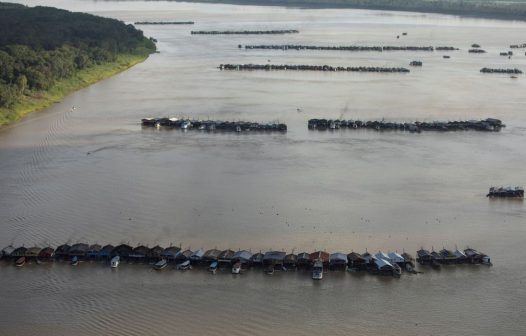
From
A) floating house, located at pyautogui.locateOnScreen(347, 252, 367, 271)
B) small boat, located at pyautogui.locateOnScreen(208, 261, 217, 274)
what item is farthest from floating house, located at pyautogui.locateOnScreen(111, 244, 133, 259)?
floating house, located at pyautogui.locateOnScreen(347, 252, 367, 271)

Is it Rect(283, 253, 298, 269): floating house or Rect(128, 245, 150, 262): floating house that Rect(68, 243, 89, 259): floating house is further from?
Rect(283, 253, 298, 269): floating house

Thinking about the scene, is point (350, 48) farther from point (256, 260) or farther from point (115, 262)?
point (115, 262)

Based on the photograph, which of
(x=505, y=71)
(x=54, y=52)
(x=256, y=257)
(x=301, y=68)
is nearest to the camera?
(x=256, y=257)

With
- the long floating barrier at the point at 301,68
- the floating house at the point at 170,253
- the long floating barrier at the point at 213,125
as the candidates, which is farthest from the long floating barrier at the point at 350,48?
the floating house at the point at 170,253

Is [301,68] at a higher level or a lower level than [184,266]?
higher

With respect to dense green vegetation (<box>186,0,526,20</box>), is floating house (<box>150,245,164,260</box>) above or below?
below

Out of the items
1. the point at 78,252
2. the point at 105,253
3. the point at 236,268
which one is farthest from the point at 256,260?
the point at 78,252

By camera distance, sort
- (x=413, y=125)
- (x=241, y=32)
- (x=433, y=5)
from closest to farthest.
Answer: (x=413, y=125) → (x=241, y=32) → (x=433, y=5)
